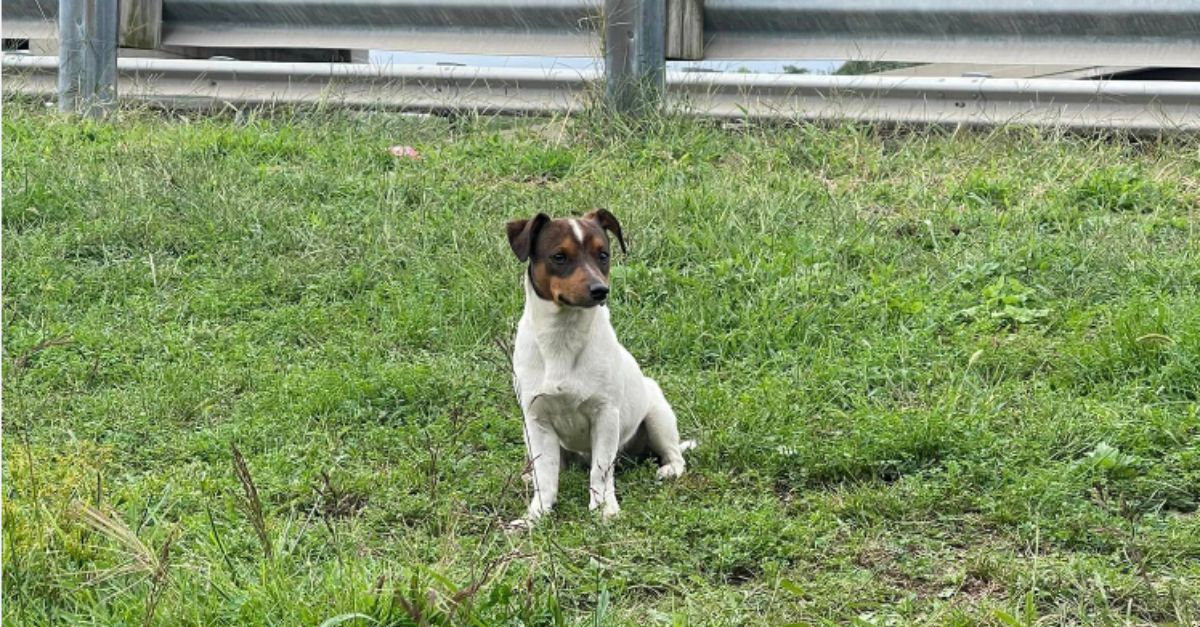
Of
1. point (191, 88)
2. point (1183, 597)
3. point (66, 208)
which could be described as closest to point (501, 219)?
point (66, 208)

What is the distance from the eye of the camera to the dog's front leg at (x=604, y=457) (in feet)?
15.4

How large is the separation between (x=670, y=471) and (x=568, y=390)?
0.50m

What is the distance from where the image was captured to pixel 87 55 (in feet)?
27.6

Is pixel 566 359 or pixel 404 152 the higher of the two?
pixel 566 359

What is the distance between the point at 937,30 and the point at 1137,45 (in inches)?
38.9

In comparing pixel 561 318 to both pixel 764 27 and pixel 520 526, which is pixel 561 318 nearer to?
pixel 520 526

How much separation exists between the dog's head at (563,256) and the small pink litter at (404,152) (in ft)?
10.2

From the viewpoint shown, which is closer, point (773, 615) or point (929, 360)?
point (773, 615)

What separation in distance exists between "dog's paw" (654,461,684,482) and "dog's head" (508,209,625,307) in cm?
68

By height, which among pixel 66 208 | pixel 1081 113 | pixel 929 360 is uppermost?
pixel 1081 113

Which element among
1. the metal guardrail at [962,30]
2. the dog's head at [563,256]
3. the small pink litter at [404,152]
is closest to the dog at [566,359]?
the dog's head at [563,256]

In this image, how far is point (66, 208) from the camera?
23.4 ft

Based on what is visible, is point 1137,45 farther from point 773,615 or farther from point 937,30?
point 773,615

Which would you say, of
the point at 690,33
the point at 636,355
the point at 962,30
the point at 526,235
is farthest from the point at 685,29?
the point at 526,235
